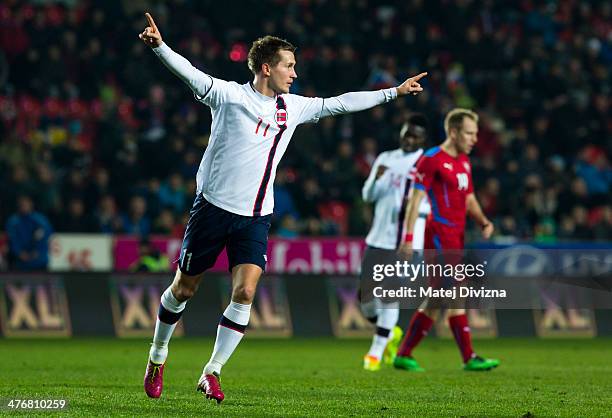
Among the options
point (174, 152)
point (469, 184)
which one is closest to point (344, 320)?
point (174, 152)

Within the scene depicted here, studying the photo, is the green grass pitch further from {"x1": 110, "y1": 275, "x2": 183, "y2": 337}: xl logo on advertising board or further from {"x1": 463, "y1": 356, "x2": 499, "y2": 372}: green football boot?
{"x1": 110, "y1": 275, "x2": 183, "y2": 337}: xl logo on advertising board

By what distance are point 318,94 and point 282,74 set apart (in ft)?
45.9

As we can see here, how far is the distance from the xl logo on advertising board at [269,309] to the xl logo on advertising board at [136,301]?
3.10ft

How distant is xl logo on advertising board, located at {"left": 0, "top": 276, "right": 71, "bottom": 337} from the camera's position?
1645 centimetres

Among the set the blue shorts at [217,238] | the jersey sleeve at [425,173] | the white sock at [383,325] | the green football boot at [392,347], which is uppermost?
the jersey sleeve at [425,173]

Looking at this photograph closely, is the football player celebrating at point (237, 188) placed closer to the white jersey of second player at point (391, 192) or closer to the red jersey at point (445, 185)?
the red jersey at point (445, 185)

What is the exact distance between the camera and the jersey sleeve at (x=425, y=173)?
36.8 feet

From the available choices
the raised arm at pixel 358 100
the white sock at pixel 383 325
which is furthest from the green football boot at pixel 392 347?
the raised arm at pixel 358 100

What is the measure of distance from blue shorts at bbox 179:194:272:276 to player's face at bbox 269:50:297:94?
2.98 feet

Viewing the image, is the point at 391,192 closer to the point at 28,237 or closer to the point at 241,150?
the point at 241,150

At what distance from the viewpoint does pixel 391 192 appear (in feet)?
40.9

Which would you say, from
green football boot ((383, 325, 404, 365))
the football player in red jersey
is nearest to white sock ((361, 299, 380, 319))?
green football boot ((383, 325, 404, 365))

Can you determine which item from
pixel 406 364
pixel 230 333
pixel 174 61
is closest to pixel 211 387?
pixel 230 333

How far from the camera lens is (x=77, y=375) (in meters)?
10.4
